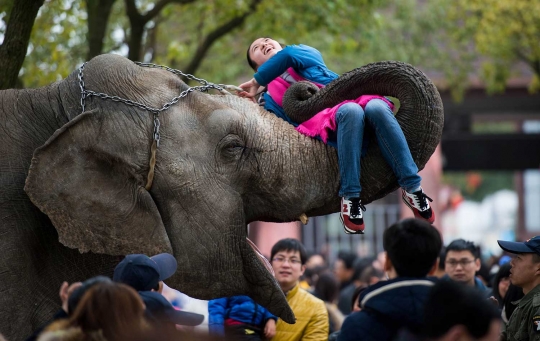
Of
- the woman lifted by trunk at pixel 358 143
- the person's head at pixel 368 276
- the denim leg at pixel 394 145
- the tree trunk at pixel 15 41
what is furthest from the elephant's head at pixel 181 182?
the person's head at pixel 368 276

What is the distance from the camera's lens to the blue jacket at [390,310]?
3953 millimetres

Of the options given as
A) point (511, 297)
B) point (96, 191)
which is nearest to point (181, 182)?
point (96, 191)

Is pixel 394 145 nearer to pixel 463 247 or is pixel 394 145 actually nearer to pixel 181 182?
pixel 181 182

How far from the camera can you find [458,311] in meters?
3.30

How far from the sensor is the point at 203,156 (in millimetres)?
4926

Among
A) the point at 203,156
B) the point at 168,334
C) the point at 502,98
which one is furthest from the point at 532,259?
the point at 502,98

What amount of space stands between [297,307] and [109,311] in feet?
11.9

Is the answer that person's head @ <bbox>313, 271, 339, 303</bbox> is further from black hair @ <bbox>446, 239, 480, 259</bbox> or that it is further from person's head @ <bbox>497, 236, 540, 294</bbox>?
person's head @ <bbox>497, 236, 540, 294</bbox>

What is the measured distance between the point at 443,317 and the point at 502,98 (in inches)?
963

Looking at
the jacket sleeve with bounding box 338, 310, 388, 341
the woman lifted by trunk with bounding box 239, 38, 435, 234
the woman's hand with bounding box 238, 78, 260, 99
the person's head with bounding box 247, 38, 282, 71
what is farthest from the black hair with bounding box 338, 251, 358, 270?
the jacket sleeve with bounding box 338, 310, 388, 341

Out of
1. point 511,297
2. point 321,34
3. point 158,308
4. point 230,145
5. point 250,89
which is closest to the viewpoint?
point 158,308

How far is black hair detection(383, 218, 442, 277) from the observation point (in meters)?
4.18

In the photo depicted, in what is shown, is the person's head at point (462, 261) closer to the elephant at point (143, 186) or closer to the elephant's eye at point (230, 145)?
the elephant at point (143, 186)

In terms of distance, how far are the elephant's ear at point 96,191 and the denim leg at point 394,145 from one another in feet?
3.89
